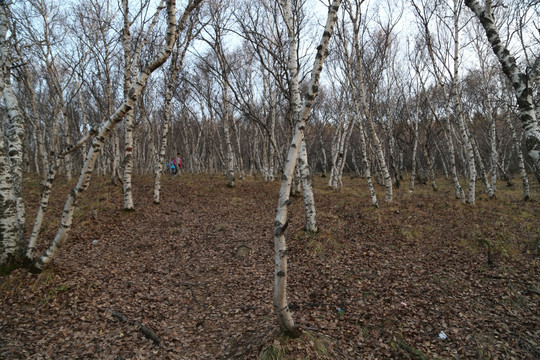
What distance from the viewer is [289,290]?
17.2 ft

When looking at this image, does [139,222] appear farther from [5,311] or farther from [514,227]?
[514,227]

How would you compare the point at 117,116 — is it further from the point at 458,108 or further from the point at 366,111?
the point at 458,108

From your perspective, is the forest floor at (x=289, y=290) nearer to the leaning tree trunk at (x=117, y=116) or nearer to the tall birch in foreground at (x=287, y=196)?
the tall birch in foreground at (x=287, y=196)

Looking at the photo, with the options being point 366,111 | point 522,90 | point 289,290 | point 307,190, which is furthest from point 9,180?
point 366,111

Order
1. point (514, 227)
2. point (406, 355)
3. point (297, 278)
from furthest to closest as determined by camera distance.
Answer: point (514, 227) < point (297, 278) < point (406, 355)

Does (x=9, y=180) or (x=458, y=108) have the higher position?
(x=458, y=108)

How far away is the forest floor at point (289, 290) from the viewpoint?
367cm

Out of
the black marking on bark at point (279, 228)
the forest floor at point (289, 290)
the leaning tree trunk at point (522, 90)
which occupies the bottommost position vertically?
the forest floor at point (289, 290)

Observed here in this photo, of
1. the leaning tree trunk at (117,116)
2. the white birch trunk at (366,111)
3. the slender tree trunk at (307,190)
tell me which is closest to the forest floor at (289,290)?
the slender tree trunk at (307,190)

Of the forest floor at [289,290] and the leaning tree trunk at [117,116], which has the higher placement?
the leaning tree trunk at [117,116]

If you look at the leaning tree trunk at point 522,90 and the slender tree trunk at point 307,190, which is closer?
the leaning tree trunk at point 522,90

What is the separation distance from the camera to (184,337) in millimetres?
4016

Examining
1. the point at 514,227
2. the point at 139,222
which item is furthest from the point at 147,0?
the point at 514,227

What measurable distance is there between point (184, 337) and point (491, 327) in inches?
181
